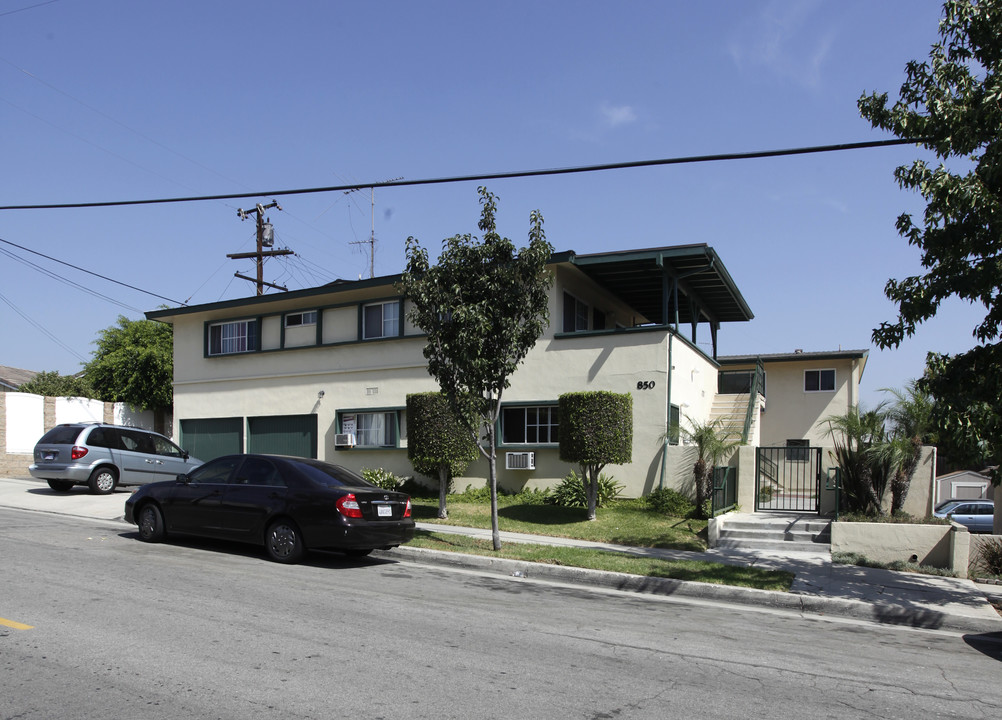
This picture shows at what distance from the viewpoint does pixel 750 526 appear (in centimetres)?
1401

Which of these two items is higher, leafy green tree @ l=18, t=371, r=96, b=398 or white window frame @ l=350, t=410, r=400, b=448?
leafy green tree @ l=18, t=371, r=96, b=398

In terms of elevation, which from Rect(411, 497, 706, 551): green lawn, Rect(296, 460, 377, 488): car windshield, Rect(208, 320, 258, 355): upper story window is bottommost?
Rect(411, 497, 706, 551): green lawn

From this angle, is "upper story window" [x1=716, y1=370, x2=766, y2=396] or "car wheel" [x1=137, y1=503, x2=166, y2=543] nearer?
"car wheel" [x1=137, y1=503, x2=166, y2=543]

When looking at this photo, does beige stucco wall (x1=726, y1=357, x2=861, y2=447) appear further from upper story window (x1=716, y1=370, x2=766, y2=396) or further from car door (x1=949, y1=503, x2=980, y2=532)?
car door (x1=949, y1=503, x2=980, y2=532)

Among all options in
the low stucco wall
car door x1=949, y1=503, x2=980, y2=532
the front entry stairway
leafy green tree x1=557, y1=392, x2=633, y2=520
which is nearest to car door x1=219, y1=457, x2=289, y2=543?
leafy green tree x1=557, y1=392, x2=633, y2=520

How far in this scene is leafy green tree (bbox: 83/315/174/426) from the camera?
30.3 metres

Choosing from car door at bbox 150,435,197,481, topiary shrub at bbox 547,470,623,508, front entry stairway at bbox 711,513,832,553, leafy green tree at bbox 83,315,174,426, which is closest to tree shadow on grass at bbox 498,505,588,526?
topiary shrub at bbox 547,470,623,508

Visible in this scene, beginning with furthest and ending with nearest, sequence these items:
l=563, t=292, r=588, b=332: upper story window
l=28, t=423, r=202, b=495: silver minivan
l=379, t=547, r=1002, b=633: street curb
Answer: l=563, t=292, r=588, b=332: upper story window, l=28, t=423, r=202, b=495: silver minivan, l=379, t=547, r=1002, b=633: street curb

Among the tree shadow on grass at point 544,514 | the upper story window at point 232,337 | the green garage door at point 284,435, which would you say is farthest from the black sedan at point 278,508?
the upper story window at point 232,337

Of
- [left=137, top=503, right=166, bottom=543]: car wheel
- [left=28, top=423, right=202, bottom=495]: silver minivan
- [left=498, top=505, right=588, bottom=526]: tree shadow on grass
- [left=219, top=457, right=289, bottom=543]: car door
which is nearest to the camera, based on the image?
[left=219, top=457, right=289, bottom=543]: car door

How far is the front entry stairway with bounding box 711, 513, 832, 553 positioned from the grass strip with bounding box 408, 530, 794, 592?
1983mm


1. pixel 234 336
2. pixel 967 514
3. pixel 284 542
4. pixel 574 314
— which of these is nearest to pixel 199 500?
pixel 284 542

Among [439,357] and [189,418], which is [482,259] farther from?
[189,418]

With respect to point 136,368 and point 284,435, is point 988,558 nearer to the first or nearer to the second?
point 284,435
